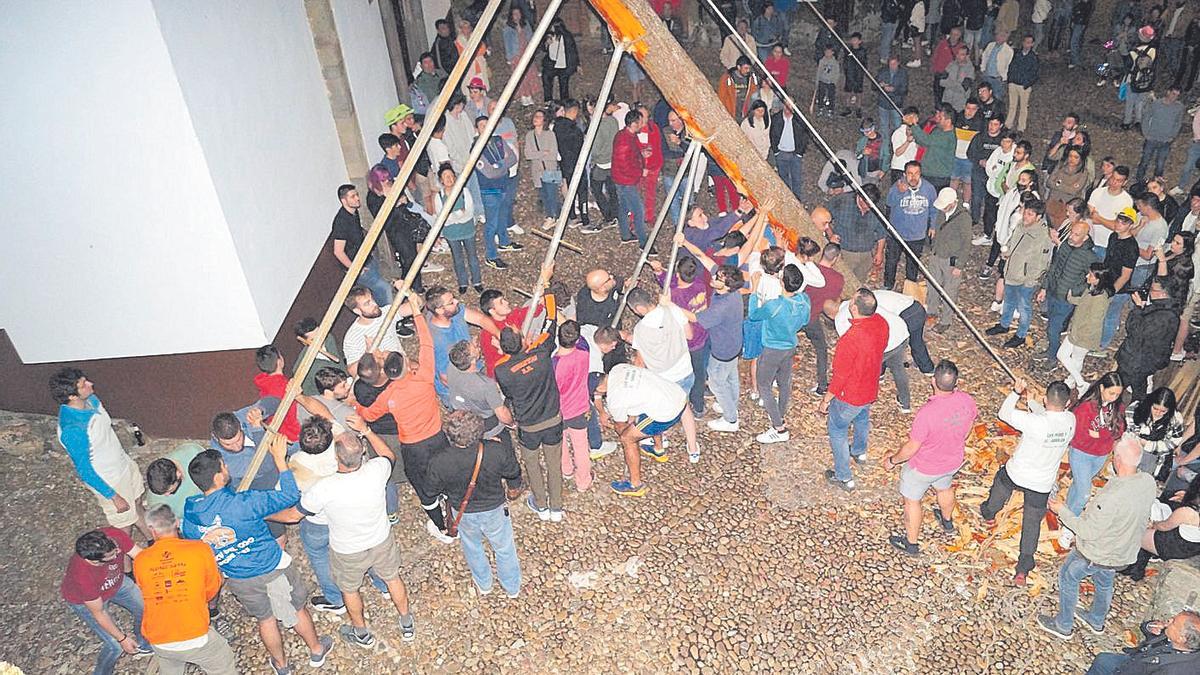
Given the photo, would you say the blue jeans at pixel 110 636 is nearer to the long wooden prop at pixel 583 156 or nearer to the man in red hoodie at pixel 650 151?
the long wooden prop at pixel 583 156

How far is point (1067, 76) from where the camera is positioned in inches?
612

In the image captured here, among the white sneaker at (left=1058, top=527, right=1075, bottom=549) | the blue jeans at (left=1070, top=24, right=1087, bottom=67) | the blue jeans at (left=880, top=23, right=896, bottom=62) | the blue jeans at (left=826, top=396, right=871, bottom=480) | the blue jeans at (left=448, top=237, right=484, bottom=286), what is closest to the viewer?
the white sneaker at (left=1058, top=527, right=1075, bottom=549)

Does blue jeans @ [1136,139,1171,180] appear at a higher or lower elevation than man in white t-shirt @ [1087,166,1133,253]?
lower

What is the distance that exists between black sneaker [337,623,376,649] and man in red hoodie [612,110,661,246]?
20.9 ft

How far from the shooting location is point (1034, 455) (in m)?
5.64

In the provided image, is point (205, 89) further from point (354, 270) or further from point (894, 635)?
point (894, 635)

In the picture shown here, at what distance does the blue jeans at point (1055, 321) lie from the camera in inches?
309

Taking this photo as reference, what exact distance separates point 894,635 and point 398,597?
375 cm

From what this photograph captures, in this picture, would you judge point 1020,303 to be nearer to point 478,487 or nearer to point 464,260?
point 478,487

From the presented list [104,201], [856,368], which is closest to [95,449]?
[104,201]

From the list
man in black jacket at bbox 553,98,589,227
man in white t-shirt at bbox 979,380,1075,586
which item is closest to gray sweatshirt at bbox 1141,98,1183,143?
man in white t-shirt at bbox 979,380,1075,586

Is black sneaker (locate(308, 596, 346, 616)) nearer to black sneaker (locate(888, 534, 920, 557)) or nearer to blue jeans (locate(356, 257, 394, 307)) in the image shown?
blue jeans (locate(356, 257, 394, 307))

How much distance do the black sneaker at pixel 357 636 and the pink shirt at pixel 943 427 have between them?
443cm

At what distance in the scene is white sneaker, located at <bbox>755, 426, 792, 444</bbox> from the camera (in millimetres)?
7582
